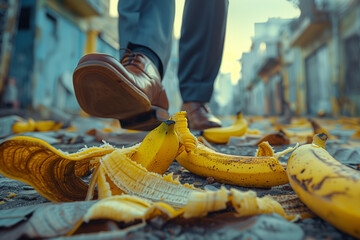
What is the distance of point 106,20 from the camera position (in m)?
11.8

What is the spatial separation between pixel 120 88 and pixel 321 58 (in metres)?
11.4

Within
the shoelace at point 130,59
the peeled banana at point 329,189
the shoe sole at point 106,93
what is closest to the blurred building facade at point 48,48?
the shoelace at point 130,59

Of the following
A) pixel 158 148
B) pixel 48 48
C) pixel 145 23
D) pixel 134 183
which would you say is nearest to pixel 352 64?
pixel 145 23

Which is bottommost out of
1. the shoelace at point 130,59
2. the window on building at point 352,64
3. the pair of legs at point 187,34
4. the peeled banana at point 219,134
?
the peeled banana at point 219,134

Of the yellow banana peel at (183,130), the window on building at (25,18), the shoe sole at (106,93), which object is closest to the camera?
the yellow banana peel at (183,130)

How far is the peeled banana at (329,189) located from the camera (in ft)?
1.26

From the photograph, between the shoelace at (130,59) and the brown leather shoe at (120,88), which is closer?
the brown leather shoe at (120,88)

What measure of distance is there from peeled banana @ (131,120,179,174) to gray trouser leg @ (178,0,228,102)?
124 centimetres

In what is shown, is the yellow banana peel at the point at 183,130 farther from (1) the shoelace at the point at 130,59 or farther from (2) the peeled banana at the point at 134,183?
(1) the shoelace at the point at 130,59

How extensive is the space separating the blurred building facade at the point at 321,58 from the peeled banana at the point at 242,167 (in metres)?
6.20

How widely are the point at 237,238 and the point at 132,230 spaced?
0.58 feet

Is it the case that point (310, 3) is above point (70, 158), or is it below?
above

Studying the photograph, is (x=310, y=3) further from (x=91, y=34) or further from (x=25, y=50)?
(x=25, y=50)

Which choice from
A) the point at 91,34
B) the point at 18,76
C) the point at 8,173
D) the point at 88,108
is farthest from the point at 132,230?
the point at 91,34
